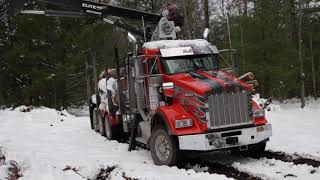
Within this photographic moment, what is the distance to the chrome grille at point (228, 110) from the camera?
9.66 metres

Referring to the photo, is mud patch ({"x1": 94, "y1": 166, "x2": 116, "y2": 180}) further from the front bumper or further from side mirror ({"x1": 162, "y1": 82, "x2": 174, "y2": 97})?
side mirror ({"x1": 162, "y1": 82, "x2": 174, "y2": 97})

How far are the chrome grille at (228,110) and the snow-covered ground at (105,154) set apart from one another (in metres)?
0.92

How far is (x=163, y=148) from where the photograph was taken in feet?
33.5

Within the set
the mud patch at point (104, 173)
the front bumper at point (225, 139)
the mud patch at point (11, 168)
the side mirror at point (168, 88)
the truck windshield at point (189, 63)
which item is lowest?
the mud patch at point (104, 173)

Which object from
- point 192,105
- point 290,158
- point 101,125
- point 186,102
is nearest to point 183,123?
point 192,105

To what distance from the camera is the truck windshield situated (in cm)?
1109

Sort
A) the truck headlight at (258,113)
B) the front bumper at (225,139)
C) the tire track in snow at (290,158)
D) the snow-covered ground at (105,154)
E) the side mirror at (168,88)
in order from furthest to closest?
1. the side mirror at (168,88)
2. the truck headlight at (258,113)
3. the front bumper at (225,139)
4. the tire track in snow at (290,158)
5. the snow-covered ground at (105,154)

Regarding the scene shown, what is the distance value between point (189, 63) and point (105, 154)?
3085 millimetres

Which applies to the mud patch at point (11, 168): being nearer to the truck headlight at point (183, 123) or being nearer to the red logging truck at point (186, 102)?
the red logging truck at point (186, 102)

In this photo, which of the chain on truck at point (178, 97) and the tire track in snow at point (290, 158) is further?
the chain on truck at point (178, 97)

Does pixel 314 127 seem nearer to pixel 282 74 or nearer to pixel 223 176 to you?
pixel 223 176

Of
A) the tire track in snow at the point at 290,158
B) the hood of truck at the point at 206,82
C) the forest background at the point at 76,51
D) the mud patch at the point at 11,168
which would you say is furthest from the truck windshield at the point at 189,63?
the forest background at the point at 76,51

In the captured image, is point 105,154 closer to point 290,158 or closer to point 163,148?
point 163,148

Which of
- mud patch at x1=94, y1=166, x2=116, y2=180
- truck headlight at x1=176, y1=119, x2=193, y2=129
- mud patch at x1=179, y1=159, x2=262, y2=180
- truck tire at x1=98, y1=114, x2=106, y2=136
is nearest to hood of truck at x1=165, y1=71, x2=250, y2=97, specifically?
truck headlight at x1=176, y1=119, x2=193, y2=129
